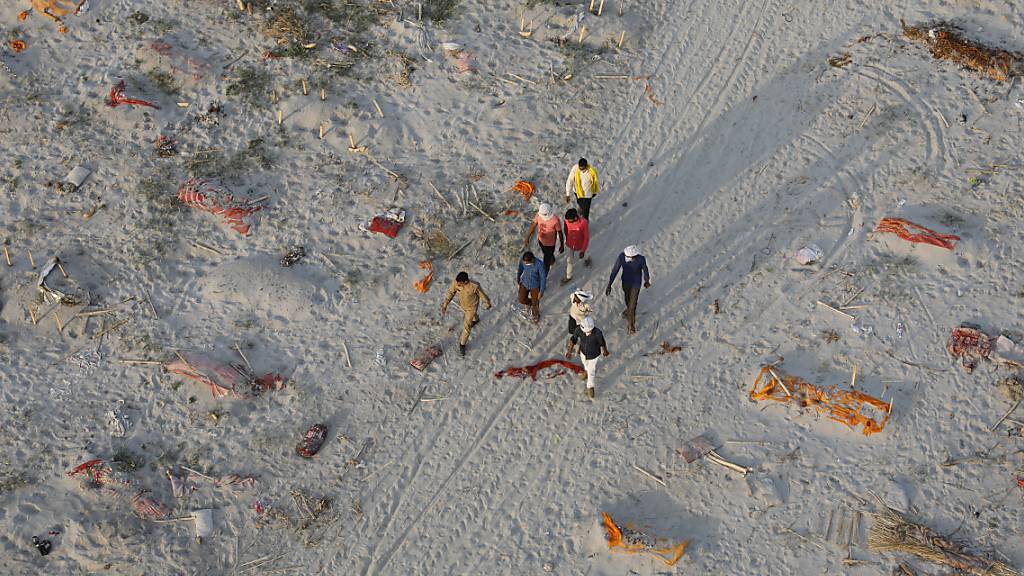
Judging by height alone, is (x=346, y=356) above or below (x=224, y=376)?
above

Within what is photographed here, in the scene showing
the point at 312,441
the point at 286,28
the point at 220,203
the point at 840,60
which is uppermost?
the point at 840,60

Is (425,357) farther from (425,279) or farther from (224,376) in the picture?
(224,376)

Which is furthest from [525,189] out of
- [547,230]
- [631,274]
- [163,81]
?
[163,81]

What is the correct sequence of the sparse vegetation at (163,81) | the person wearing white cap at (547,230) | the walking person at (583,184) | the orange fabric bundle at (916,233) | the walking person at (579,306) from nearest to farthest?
the walking person at (579,306), the person wearing white cap at (547,230), the walking person at (583,184), the orange fabric bundle at (916,233), the sparse vegetation at (163,81)

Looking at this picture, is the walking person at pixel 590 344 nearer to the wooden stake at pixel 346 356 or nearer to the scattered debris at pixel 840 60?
the wooden stake at pixel 346 356

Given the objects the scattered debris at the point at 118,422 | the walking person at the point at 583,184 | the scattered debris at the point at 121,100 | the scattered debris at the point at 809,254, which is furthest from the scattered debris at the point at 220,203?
the scattered debris at the point at 809,254

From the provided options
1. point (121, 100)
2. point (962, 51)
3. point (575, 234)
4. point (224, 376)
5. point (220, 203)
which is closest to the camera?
point (224, 376)

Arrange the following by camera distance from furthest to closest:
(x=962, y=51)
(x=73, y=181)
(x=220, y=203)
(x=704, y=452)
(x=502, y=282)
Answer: (x=962, y=51)
(x=73, y=181)
(x=220, y=203)
(x=502, y=282)
(x=704, y=452)

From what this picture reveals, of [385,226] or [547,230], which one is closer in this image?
[547,230]
